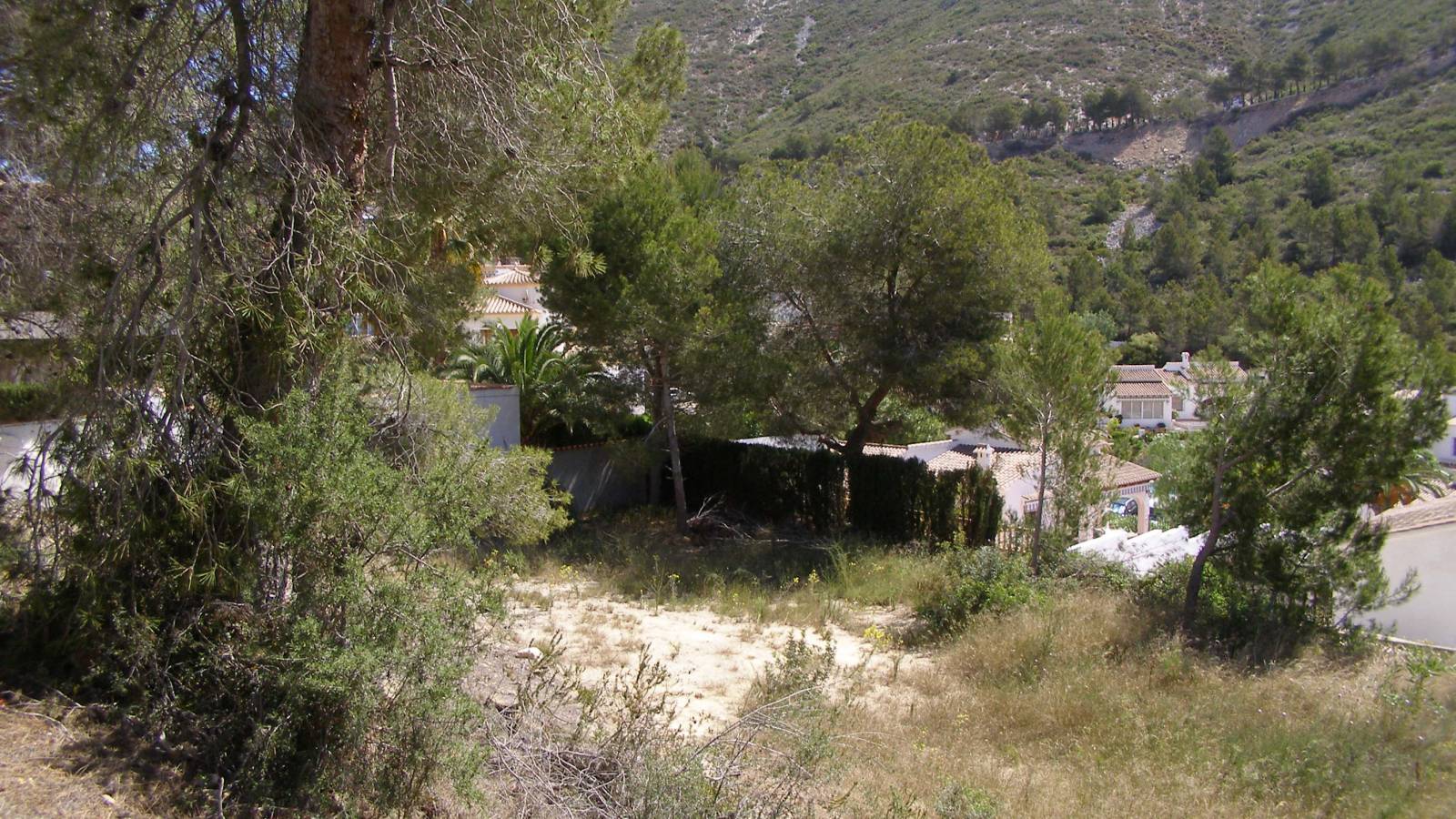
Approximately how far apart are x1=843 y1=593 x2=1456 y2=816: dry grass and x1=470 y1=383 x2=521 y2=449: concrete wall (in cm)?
936

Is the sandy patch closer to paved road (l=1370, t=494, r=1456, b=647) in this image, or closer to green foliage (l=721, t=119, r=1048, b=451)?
paved road (l=1370, t=494, r=1456, b=647)

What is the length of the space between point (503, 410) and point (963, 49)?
73.6m

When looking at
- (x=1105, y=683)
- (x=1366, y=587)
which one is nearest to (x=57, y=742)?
(x=1105, y=683)

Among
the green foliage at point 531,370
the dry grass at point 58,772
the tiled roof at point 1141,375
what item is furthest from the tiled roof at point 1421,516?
the tiled roof at point 1141,375

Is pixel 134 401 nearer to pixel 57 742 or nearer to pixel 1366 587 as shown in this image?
pixel 57 742

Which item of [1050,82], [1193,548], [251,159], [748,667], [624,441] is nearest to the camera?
[251,159]

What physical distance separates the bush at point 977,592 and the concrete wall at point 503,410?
26.6 ft

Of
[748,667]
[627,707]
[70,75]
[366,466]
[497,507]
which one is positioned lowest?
[748,667]

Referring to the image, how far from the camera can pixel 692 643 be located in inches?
384

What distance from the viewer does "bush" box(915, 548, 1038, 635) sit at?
1017 cm

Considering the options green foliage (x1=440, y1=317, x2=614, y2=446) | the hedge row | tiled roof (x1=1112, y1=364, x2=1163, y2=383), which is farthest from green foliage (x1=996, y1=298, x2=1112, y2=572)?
tiled roof (x1=1112, y1=364, x2=1163, y2=383)

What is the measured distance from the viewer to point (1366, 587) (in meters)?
9.13

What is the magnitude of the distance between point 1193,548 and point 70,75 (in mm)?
11977

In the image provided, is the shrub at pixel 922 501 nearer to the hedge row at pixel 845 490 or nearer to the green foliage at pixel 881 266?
the hedge row at pixel 845 490
